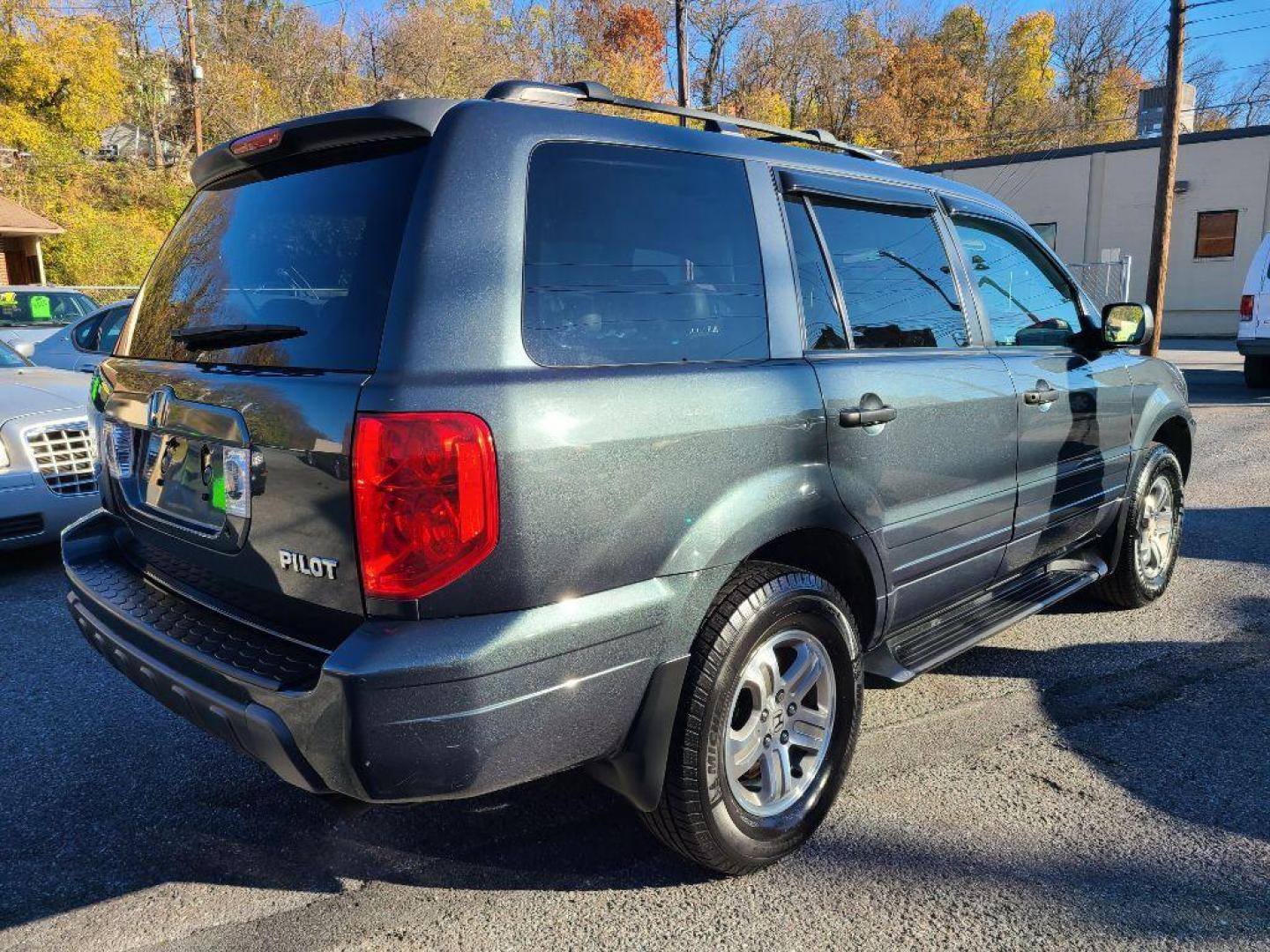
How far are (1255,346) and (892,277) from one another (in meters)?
12.1

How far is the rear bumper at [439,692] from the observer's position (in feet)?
6.30

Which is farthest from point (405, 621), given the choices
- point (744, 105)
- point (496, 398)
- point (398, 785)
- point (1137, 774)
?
point (744, 105)

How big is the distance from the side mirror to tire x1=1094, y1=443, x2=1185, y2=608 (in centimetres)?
70

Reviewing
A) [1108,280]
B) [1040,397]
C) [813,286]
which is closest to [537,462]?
[813,286]

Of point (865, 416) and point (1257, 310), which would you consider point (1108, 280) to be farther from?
point (865, 416)

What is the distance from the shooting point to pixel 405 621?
6.44ft

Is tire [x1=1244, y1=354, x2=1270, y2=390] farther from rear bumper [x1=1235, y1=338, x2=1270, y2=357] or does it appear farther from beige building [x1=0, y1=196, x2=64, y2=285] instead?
beige building [x1=0, y1=196, x2=64, y2=285]

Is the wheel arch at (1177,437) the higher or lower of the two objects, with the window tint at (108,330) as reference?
lower

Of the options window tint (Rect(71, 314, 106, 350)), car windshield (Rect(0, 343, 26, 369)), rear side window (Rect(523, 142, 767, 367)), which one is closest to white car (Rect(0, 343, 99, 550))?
car windshield (Rect(0, 343, 26, 369))

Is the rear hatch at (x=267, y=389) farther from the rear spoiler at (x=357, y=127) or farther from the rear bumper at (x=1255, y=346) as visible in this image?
the rear bumper at (x=1255, y=346)

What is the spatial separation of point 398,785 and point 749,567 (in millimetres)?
1032

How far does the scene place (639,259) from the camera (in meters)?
2.36

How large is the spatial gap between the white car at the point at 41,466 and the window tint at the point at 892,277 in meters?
4.08

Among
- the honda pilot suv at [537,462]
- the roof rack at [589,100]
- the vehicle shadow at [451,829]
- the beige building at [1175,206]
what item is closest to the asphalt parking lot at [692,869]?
the vehicle shadow at [451,829]
